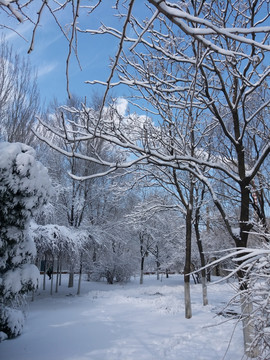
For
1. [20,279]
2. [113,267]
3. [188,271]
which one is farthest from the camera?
[113,267]

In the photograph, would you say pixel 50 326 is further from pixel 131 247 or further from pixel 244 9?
pixel 131 247

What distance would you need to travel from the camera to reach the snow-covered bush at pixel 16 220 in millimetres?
6211

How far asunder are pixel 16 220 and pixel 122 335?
3857 mm

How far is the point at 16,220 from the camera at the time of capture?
6.50 m

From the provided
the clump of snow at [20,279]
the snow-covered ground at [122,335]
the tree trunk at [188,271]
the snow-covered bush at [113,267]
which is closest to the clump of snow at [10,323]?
the snow-covered ground at [122,335]

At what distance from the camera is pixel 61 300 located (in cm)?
1353

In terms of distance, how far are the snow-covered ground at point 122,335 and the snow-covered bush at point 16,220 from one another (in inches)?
43.3

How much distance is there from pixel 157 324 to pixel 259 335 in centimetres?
704

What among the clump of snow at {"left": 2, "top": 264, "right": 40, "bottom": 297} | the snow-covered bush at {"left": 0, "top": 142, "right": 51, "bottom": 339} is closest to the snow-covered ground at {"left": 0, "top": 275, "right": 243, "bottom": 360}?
the snow-covered bush at {"left": 0, "top": 142, "right": 51, "bottom": 339}

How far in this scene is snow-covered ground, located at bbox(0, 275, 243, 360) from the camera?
18.9 feet

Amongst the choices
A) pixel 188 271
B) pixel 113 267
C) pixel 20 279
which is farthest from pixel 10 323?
pixel 113 267

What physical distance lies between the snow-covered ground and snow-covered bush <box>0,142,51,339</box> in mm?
1100

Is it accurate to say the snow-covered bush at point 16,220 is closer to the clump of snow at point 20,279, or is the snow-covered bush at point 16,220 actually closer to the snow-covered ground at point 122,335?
the clump of snow at point 20,279

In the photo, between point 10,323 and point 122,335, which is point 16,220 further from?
point 122,335
